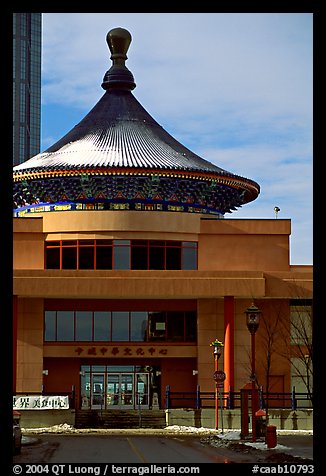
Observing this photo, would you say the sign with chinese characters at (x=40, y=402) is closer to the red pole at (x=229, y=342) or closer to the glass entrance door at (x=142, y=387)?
the glass entrance door at (x=142, y=387)

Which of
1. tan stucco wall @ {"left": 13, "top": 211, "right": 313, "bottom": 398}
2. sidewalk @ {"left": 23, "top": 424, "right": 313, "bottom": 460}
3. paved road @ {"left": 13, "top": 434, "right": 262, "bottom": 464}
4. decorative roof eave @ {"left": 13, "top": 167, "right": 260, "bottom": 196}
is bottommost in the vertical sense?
sidewalk @ {"left": 23, "top": 424, "right": 313, "bottom": 460}

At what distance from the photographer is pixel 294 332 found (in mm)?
54594

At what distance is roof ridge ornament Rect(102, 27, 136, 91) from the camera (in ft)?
216

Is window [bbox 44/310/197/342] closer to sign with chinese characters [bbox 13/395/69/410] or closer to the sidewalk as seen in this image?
sign with chinese characters [bbox 13/395/69/410]

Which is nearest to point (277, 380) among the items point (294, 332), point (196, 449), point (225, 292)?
point (294, 332)

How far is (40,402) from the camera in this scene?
46.9 meters

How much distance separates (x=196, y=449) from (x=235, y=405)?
661 inches

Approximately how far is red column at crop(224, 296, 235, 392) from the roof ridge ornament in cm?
1974

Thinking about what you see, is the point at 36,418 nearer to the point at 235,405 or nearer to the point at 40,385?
the point at 40,385

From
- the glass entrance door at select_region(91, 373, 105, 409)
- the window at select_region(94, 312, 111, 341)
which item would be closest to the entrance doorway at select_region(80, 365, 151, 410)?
the glass entrance door at select_region(91, 373, 105, 409)

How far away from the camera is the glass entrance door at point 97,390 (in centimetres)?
5453

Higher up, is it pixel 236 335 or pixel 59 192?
pixel 59 192

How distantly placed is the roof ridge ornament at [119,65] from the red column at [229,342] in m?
19.7

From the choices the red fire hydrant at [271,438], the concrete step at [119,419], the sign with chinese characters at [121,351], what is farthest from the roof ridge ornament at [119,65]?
the red fire hydrant at [271,438]
